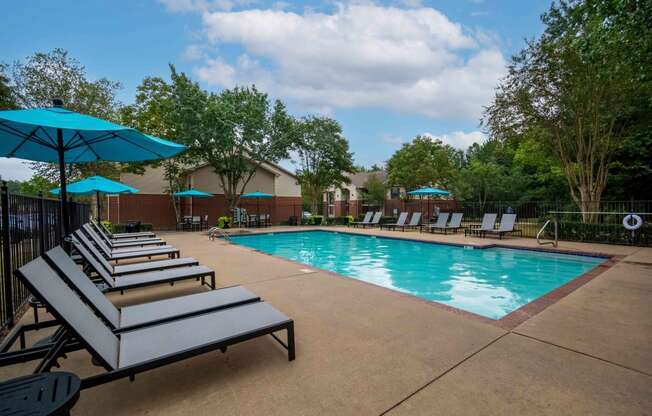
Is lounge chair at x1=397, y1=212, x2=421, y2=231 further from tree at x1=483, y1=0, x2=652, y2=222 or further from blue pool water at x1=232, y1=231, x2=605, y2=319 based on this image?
tree at x1=483, y1=0, x2=652, y2=222

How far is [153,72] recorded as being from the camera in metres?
18.6

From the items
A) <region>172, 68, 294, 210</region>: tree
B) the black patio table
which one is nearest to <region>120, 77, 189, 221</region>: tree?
<region>172, 68, 294, 210</region>: tree

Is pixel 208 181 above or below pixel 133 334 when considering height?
above

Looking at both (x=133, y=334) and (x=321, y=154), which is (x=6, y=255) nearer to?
(x=133, y=334)

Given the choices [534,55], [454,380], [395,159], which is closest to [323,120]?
[395,159]

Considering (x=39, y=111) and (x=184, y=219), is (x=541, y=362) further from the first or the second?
(x=184, y=219)

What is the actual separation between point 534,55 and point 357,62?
704 centimetres

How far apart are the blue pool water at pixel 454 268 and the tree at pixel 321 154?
1053 centimetres

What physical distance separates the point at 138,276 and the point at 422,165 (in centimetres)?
2627

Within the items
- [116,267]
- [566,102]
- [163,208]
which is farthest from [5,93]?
[566,102]

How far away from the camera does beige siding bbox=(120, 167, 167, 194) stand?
18484 millimetres

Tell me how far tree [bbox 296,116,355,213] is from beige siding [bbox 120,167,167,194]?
9282 millimetres

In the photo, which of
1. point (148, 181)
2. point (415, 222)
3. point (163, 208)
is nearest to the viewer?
point (415, 222)

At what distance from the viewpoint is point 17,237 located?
142 inches
